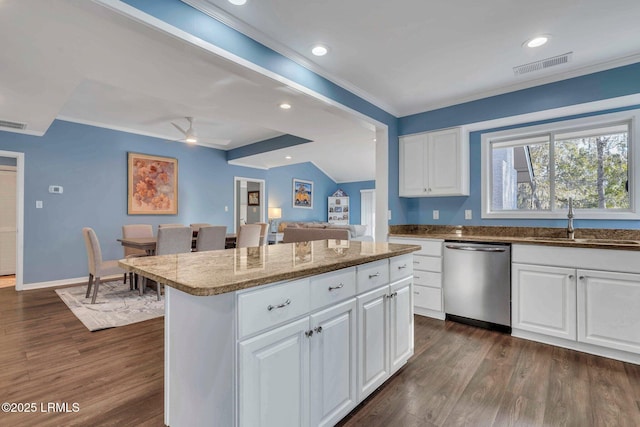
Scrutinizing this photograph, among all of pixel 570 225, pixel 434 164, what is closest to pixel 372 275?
pixel 434 164

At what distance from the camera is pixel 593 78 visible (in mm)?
2666

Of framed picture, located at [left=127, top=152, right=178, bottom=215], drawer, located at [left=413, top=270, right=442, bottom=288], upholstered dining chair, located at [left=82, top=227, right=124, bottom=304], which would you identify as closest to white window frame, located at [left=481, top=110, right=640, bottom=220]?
drawer, located at [left=413, top=270, right=442, bottom=288]

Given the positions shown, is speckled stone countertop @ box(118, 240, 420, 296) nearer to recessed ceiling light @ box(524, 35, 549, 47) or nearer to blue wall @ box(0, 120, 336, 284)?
recessed ceiling light @ box(524, 35, 549, 47)

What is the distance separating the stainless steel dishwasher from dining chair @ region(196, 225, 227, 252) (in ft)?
9.54

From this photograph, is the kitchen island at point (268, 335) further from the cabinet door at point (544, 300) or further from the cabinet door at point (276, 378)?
the cabinet door at point (544, 300)

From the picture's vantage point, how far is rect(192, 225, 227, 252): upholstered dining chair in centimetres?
404

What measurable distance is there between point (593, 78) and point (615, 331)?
213 cm

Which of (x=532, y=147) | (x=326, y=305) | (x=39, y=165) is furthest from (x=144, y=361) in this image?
(x=532, y=147)

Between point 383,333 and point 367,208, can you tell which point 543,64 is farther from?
point 367,208

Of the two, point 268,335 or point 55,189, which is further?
point 55,189

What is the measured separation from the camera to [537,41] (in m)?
2.28

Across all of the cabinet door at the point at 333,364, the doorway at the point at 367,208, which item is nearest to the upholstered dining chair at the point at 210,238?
the cabinet door at the point at 333,364

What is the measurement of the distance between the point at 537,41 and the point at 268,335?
278 centimetres

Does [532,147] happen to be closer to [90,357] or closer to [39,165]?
[90,357]
